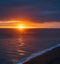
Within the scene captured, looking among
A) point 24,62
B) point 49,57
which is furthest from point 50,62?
point 24,62

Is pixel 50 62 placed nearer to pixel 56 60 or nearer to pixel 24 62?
pixel 56 60

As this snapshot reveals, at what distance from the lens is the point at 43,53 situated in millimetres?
6301

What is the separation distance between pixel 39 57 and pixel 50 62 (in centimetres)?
23

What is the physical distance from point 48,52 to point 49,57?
0.11m

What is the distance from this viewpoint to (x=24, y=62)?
20.6 feet

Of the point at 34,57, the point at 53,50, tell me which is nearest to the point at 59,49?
the point at 53,50

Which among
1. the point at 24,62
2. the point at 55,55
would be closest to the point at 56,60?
the point at 55,55

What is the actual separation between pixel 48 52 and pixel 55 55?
15 centimetres

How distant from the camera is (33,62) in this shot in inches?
243

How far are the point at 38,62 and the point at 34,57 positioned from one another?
0.54 feet

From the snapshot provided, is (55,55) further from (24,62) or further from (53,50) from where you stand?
(24,62)

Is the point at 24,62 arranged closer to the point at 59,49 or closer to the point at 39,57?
the point at 39,57

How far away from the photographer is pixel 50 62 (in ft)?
20.2

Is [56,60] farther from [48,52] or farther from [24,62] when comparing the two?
[24,62]
